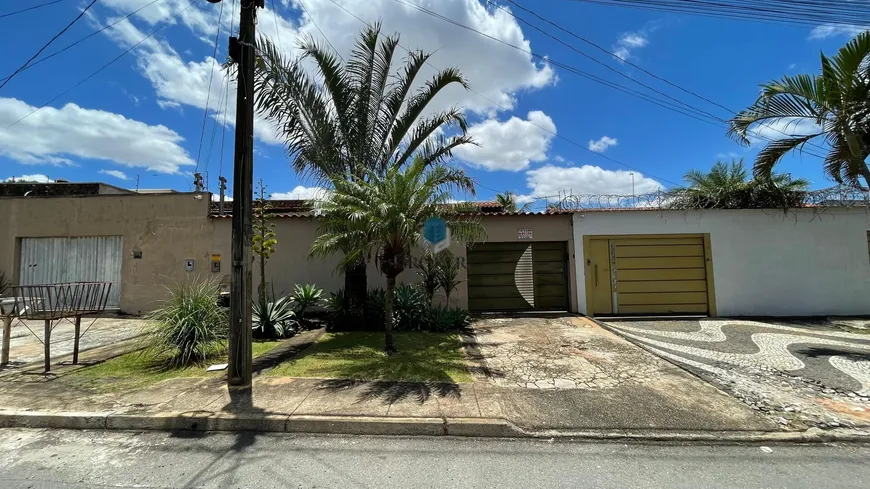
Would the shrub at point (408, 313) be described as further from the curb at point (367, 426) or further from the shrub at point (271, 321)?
the curb at point (367, 426)

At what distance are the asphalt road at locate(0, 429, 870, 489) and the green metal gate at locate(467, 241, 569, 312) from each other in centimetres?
796

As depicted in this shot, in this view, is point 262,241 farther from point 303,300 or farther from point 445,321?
point 445,321

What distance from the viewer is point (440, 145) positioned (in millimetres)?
10039

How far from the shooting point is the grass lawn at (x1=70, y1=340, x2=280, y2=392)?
5746 mm

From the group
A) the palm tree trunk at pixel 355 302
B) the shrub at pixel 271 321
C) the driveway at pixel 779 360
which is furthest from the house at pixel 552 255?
the shrub at pixel 271 321

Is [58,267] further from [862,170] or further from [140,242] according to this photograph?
[862,170]

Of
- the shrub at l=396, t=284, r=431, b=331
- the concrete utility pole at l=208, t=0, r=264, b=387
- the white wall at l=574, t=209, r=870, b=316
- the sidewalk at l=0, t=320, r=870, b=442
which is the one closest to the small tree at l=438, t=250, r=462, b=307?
the shrub at l=396, t=284, r=431, b=331

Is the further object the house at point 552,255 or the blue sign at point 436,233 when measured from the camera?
the house at point 552,255

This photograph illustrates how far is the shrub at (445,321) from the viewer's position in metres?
9.48

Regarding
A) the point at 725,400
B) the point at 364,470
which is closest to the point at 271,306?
the point at 364,470

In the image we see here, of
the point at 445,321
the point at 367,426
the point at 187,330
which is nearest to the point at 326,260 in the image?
the point at 445,321

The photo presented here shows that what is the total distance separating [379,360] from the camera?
688 centimetres

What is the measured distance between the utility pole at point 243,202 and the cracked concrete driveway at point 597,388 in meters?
3.17

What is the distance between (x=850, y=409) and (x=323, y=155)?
932cm
